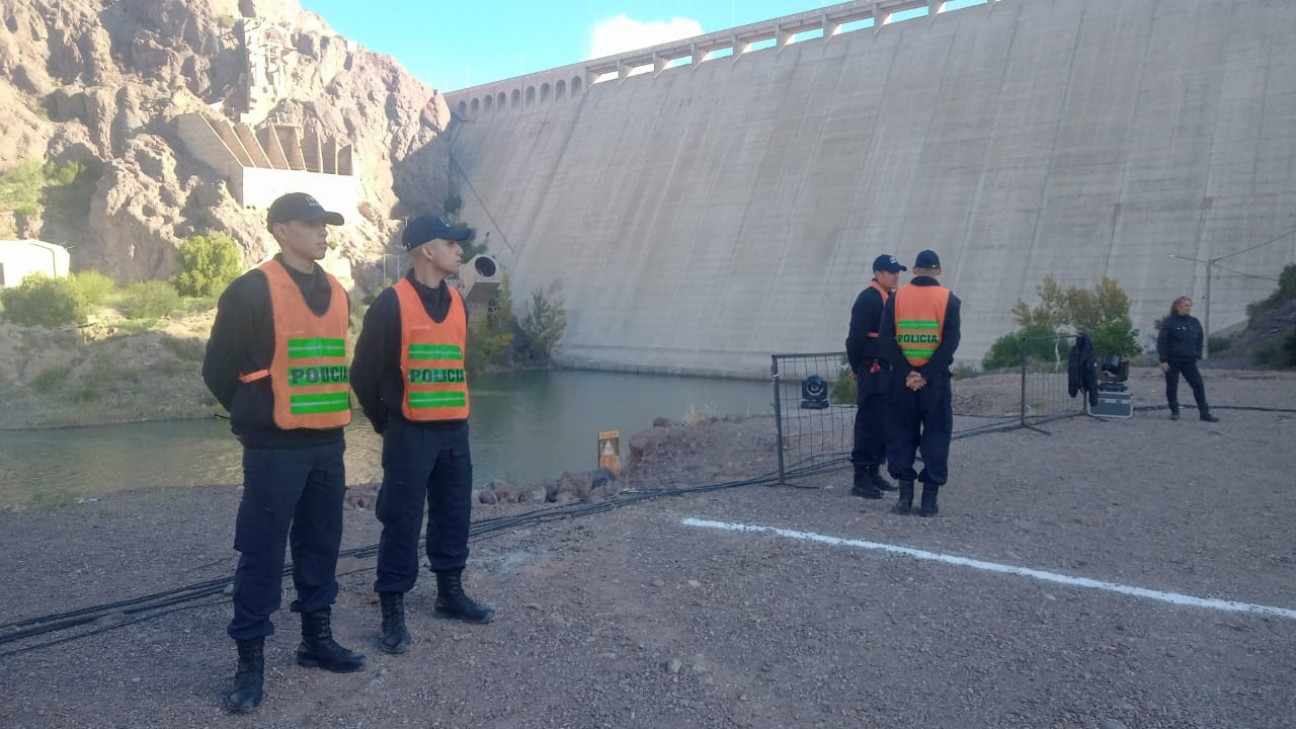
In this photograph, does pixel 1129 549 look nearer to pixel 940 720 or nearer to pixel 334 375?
pixel 940 720

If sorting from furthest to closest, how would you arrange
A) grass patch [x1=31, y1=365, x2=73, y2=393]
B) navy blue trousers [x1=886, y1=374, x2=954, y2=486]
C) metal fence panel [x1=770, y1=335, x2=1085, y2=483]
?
grass patch [x1=31, y1=365, x2=73, y2=393] → metal fence panel [x1=770, y1=335, x2=1085, y2=483] → navy blue trousers [x1=886, y1=374, x2=954, y2=486]

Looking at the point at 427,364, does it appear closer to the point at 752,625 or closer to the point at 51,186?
the point at 752,625

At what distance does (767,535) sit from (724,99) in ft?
127

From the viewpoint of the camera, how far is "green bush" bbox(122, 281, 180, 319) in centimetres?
3147

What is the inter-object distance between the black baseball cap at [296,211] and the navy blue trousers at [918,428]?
357cm

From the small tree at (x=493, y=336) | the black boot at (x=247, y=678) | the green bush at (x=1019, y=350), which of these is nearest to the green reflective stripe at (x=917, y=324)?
the black boot at (x=247, y=678)

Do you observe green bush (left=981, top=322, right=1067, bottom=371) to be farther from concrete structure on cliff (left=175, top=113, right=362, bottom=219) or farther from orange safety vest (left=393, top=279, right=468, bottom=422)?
concrete structure on cliff (left=175, top=113, right=362, bottom=219)

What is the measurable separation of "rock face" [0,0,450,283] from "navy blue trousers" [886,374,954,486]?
120 ft

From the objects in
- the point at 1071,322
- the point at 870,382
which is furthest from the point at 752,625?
the point at 1071,322

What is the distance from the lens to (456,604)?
148 inches

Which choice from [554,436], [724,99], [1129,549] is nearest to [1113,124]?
[724,99]

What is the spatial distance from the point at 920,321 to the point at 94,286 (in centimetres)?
3429

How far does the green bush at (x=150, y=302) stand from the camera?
31469 millimetres

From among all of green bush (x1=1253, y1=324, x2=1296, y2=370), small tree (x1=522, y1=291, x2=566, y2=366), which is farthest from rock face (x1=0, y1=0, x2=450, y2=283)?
green bush (x1=1253, y1=324, x2=1296, y2=370)
